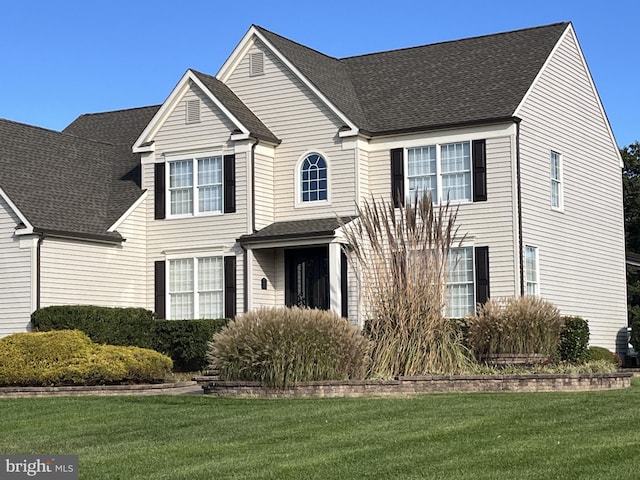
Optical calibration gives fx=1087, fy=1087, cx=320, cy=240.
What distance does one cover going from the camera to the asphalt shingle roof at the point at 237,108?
27922mm

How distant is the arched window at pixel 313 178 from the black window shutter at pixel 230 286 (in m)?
2.50

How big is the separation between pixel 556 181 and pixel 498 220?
3196mm

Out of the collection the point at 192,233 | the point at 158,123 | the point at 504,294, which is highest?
the point at 158,123

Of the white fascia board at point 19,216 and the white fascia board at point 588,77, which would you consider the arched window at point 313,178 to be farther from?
the white fascia board at point 19,216

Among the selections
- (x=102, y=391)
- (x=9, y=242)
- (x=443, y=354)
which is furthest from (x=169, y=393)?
(x=9, y=242)

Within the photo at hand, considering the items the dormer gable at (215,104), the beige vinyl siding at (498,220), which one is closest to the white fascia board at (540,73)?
the beige vinyl siding at (498,220)

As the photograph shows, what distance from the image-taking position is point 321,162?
91.1 ft

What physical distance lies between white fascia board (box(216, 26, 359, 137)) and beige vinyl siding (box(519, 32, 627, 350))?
4.36 metres

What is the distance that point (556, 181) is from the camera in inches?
1104

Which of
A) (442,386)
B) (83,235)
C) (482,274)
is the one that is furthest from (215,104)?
(442,386)

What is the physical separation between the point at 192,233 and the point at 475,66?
862cm

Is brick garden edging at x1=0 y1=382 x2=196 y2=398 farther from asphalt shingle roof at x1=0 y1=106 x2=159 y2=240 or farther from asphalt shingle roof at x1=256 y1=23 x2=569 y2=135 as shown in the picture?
Answer: asphalt shingle roof at x1=256 y1=23 x2=569 y2=135

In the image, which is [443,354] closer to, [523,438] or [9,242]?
[523,438]

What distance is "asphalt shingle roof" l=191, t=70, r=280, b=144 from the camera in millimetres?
27922
